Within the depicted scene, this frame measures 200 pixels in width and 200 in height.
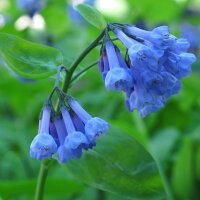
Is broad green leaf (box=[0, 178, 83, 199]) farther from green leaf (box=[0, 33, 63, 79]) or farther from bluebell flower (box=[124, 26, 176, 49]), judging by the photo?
bluebell flower (box=[124, 26, 176, 49])

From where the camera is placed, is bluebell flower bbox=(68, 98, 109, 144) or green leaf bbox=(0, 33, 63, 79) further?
green leaf bbox=(0, 33, 63, 79)

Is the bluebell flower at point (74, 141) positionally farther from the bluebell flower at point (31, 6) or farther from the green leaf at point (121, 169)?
the bluebell flower at point (31, 6)

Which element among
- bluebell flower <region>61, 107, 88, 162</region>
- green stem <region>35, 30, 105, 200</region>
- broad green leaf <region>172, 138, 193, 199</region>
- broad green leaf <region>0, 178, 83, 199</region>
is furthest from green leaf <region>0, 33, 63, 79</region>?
broad green leaf <region>172, 138, 193, 199</region>

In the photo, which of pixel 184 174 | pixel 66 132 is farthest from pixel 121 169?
pixel 184 174

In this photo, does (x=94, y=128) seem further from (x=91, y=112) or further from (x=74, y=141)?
(x=91, y=112)

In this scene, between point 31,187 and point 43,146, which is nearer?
point 43,146

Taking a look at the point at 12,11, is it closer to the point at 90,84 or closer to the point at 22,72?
the point at 90,84

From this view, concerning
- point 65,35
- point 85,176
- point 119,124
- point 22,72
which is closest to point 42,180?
point 85,176
